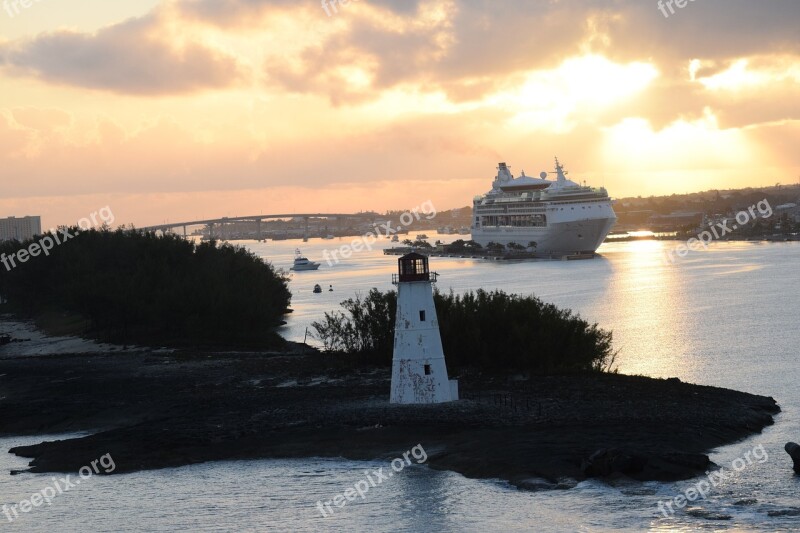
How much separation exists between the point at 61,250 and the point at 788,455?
188 ft

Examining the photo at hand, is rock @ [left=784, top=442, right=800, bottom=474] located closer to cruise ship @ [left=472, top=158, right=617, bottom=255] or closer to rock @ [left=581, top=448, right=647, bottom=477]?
rock @ [left=581, top=448, right=647, bottom=477]

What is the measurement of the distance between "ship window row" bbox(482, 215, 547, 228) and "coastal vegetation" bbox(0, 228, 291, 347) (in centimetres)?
7470

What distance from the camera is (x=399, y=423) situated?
2839 cm

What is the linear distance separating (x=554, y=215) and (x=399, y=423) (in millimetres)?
115949

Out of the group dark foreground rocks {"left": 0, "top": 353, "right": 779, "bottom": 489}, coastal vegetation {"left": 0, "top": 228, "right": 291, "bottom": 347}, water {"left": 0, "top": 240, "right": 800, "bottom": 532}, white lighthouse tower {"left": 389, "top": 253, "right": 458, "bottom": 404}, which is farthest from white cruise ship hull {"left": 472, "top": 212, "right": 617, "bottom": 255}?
white lighthouse tower {"left": 389, "top": 253, "right": 458, "bottom": 404}

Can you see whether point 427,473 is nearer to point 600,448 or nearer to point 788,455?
point 600,448

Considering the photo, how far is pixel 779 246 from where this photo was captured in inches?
6176

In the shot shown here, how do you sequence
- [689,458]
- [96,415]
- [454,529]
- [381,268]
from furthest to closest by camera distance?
[381,268] → [96,415] → [689,458] → [454,529]

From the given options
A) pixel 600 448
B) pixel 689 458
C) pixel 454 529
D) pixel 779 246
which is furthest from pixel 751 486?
pixel 779 246

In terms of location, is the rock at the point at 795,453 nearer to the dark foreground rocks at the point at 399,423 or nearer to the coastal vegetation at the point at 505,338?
the dark foreground rocks at the point at 399,423

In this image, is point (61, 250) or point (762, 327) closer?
point (762, 327)

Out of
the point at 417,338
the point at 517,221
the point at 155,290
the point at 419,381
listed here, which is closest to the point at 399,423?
the point at 419,381

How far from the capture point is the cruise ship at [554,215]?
14112 cm

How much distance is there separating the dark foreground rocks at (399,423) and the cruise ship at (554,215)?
106m
